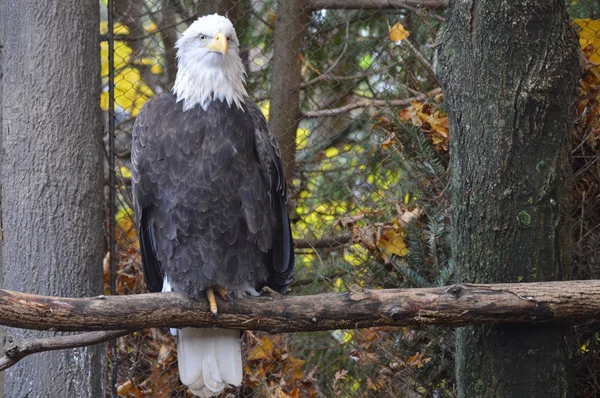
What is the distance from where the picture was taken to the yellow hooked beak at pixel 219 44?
2688 mm

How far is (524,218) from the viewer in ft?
8.30

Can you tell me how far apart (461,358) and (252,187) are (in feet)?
3.00

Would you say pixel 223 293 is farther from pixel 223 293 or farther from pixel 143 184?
pixel 143 184

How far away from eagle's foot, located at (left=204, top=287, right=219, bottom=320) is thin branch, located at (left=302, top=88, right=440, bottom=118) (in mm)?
1290

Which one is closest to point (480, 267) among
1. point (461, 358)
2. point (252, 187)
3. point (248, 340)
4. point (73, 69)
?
point (461, 358)

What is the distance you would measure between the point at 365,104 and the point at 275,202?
1067 millimetres

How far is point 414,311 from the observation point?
236 centimetres

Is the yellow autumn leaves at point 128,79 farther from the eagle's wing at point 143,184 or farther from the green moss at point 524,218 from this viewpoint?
the green moss at point 524,218

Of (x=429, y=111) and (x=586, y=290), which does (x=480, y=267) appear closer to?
(x=586, y=290)

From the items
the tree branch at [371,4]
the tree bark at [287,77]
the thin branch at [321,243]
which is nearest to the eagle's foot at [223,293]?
the thin branch at [321,243]

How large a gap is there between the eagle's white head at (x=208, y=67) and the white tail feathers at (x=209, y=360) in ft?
2.74

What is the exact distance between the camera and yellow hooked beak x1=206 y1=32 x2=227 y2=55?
269 centimetres

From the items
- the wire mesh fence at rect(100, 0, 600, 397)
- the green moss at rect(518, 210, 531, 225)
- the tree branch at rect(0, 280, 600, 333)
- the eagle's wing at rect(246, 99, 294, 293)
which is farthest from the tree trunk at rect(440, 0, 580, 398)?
the eagle's wing at rect(246, 99, 294, 293)

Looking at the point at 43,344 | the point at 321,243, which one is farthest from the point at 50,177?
the point at 321,243
